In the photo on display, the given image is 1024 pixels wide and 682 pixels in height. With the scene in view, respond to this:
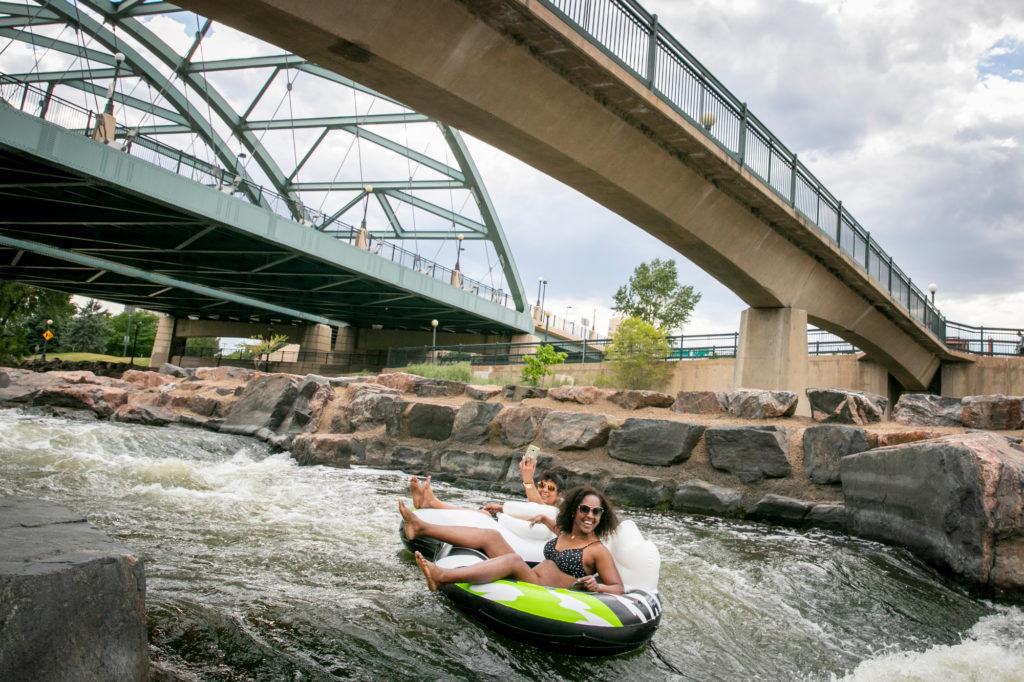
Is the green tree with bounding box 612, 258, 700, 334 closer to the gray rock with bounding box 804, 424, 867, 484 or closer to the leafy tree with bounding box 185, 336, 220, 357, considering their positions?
the gray rock with bounding box 804, 424, 867, 484

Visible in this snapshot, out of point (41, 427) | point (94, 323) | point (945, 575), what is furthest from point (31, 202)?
point (94, 323)

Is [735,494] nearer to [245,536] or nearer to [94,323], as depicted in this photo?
[245,536]

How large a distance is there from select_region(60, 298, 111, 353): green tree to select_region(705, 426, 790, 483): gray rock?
272ft

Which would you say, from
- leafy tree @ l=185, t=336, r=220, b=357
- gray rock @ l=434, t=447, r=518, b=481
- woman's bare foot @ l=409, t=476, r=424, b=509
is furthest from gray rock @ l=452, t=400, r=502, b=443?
leafy tree @ l=185, t=336, r=220, b=357

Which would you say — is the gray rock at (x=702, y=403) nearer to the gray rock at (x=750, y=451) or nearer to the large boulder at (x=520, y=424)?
the gray rock at (x=750, y=451)

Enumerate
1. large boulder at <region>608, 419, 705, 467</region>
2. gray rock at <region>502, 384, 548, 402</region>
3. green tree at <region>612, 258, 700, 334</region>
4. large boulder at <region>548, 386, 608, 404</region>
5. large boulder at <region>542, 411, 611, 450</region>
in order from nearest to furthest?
large boulder at <region>608, 419, 705, 467</region>
large boulder at <region>542, 411, 611, 450</region>
large boulder at <region>548, 386, 608, 404</region>
gray rock at <region>502, 384, 548, 402</region>
green tree at <region>612, 258, 700, 334</region>

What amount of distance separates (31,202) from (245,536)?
26.1 metres

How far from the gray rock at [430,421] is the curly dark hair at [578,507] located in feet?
28.9

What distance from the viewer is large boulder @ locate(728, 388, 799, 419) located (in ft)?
39.8

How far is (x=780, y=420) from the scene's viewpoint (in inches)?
473

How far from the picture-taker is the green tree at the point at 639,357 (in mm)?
22500

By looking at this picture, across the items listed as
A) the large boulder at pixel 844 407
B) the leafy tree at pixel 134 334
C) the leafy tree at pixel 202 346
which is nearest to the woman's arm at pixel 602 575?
the large boulder at pixel 844 407

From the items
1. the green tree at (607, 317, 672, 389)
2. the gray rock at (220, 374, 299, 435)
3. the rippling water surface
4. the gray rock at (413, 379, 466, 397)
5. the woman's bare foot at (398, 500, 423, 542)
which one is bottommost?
the rippling water surface

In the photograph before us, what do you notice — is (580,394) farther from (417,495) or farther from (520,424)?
(417,495)
